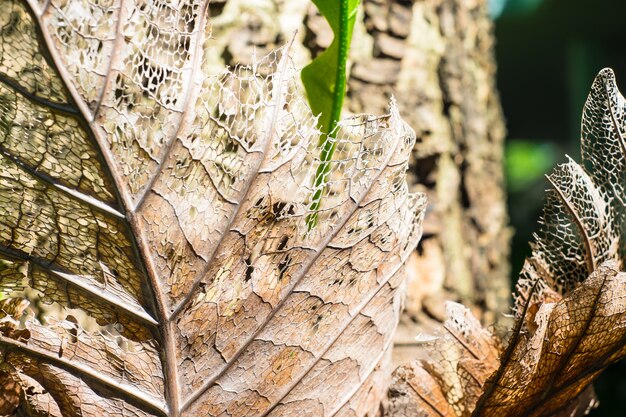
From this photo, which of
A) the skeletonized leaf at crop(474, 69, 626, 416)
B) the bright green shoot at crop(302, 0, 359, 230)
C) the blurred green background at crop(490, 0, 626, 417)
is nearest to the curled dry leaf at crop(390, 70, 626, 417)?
the skeletonized leaf at crop(474, 69, 626, 416)

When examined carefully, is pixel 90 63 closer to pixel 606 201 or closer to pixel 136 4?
pixel 136 4

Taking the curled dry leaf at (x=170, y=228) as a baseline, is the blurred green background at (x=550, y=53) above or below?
above

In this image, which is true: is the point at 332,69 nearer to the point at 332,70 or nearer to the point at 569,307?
the point at 332,70

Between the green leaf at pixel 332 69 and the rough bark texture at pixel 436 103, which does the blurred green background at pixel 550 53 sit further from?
the green leaf at pixel 332 69

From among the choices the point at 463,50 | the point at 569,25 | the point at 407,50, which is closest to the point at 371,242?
the point at 407,50

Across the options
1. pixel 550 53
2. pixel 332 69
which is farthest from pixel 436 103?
pixel 550 53

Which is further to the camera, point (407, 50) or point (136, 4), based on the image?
point (407, 50)

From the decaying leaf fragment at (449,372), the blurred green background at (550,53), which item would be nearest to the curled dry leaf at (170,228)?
the decaying leaf fragment at (449,372)
